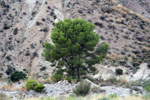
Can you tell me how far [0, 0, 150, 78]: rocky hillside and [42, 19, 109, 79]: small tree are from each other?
17168 mm

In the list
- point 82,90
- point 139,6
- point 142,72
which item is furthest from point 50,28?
point 82,90

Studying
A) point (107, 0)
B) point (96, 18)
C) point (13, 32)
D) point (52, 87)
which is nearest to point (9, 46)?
point (13, 32)

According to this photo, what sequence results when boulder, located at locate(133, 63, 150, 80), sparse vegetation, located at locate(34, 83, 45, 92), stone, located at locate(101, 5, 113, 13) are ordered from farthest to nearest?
1. stone, located at locate(101, 5, 113, 13)
2. boulder, located at locate(133, 63, 150, 80)
3. sparse vegetation, located at locate(34, 83, 45, 92)

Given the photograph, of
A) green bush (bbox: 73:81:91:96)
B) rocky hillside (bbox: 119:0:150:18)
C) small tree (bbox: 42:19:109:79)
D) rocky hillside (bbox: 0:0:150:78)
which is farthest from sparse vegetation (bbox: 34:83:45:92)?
rocky hillside (bbox: 119:0:150:18)

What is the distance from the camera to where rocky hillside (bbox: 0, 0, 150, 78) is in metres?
52.8

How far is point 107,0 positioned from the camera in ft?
218

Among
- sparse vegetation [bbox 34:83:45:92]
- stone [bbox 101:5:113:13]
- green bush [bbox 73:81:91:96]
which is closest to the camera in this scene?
green bush [bbox 73:81:91:96]

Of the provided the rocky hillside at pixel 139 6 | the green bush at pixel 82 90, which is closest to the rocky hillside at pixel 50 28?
the rocky hillside at pixel 139 6

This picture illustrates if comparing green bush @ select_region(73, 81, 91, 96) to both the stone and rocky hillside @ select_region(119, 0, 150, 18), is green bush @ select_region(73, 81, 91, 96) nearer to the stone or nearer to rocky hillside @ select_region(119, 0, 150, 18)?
the stone

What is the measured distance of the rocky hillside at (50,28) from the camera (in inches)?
2080

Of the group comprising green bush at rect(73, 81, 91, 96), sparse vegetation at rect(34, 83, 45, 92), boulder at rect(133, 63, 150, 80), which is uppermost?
green bush at rect(73, 81, 91, 96)

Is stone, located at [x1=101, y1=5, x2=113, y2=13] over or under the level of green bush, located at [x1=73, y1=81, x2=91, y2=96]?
over

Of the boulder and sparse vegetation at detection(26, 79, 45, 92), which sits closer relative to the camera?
sparse vegetation at detection(26, 79, 45, 92)

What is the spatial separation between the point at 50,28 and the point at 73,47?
89.6 feet
